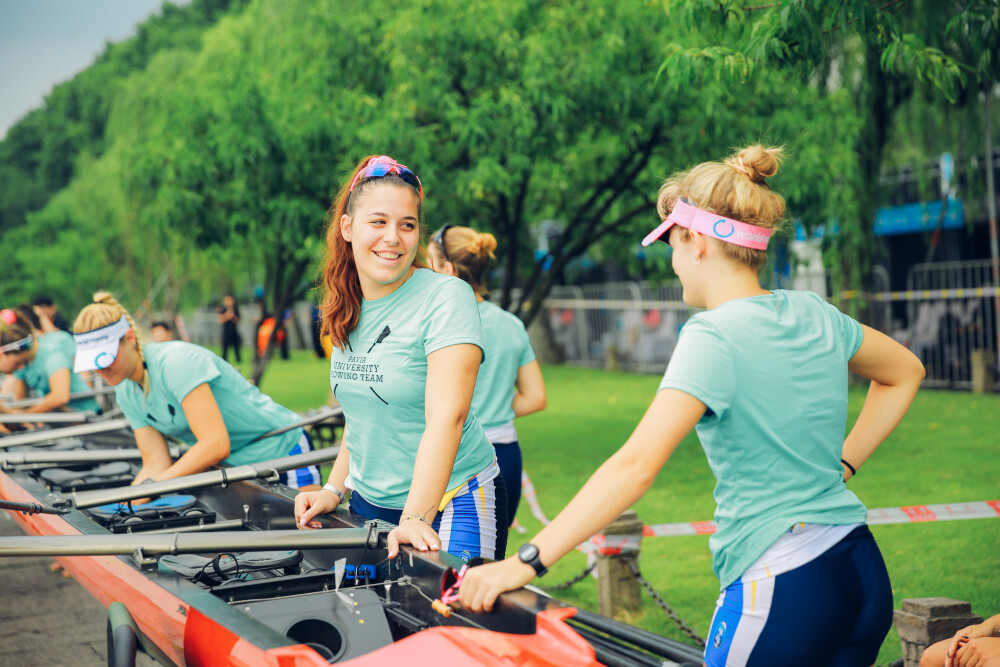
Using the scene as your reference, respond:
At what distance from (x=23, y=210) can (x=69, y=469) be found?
61.0 m

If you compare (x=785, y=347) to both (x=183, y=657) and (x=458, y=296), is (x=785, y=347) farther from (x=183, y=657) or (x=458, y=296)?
(x=183, y=657)

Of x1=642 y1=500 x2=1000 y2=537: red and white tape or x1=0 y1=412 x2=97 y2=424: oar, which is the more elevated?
x1=0 y1=412 x2=97 y2=424: oar

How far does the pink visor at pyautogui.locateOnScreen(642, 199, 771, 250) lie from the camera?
207 cm

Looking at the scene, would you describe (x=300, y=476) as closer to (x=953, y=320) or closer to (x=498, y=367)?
(x=498, y=367)

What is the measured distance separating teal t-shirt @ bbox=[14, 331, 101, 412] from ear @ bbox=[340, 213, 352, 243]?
617cm

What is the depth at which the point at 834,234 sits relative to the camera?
10367mm

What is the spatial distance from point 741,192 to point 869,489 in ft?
24.0

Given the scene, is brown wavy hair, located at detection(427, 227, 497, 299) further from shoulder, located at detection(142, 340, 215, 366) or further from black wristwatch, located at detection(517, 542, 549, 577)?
black wristwatch, located at detection(517, 542, 549, 577)

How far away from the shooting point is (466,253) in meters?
4.52

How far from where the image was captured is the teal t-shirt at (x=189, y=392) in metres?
4.32

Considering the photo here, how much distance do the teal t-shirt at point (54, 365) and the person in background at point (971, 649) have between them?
755 centimetres

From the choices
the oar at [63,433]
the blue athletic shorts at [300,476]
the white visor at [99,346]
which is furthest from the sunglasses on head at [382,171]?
the oar at [63,433]

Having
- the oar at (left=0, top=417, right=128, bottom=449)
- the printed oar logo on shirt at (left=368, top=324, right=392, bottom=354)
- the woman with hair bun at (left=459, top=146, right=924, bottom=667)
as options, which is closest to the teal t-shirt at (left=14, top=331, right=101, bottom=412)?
the oar at (left=0, top=417, right=128, bottom=449)

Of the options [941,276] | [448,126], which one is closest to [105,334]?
[448,126]
